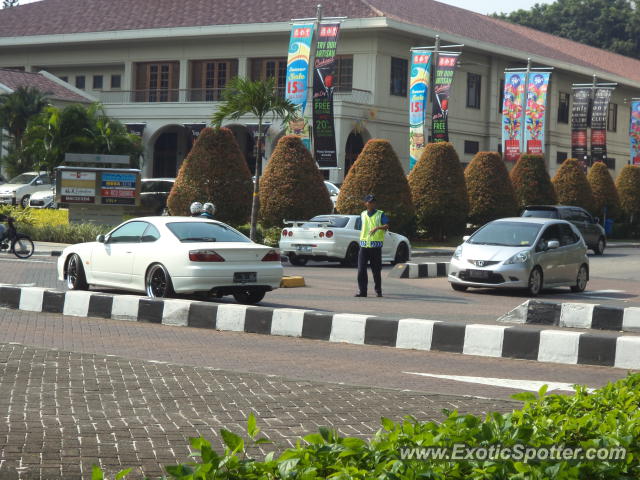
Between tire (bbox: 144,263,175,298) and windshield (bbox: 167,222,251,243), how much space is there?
533 millimetres

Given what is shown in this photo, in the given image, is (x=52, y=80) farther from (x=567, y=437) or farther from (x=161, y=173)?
(x=567, y=437)

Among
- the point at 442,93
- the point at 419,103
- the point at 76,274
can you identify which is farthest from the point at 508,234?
the point at 442,93

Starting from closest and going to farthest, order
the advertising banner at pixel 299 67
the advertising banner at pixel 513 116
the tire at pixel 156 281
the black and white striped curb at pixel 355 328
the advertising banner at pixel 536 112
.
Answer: the black and white striped curb at pixel 355 328 < the tire at pixel 156 281 < the advertising banner at pixel 299 67 < the advertising banner at pixel 536 112 < the advertising banner at pixel 513 116

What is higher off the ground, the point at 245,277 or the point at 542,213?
the point at 542,213

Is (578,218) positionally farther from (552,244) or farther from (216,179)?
(552,244)

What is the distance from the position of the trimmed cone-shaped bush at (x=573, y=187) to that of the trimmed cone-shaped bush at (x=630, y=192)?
4.77 metres

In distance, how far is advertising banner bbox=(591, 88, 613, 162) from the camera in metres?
53.9

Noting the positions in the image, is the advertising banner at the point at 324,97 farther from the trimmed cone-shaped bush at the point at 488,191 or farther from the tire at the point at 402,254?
the tire at the point at 402,254

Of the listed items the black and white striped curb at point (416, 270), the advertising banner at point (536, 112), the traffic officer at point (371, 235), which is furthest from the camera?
the advertising banner at point (536, 112)

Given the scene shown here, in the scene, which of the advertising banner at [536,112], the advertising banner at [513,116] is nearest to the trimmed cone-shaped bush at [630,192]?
the advertising banner at [536,112]

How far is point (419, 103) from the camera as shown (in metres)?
44.6

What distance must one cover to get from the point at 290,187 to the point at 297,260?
4.55 m

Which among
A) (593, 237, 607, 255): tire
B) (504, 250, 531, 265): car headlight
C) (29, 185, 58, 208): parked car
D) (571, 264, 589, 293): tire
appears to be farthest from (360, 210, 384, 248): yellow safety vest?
(29, 185, 58, 208): parked car

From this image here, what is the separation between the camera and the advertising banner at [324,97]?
39.3m
